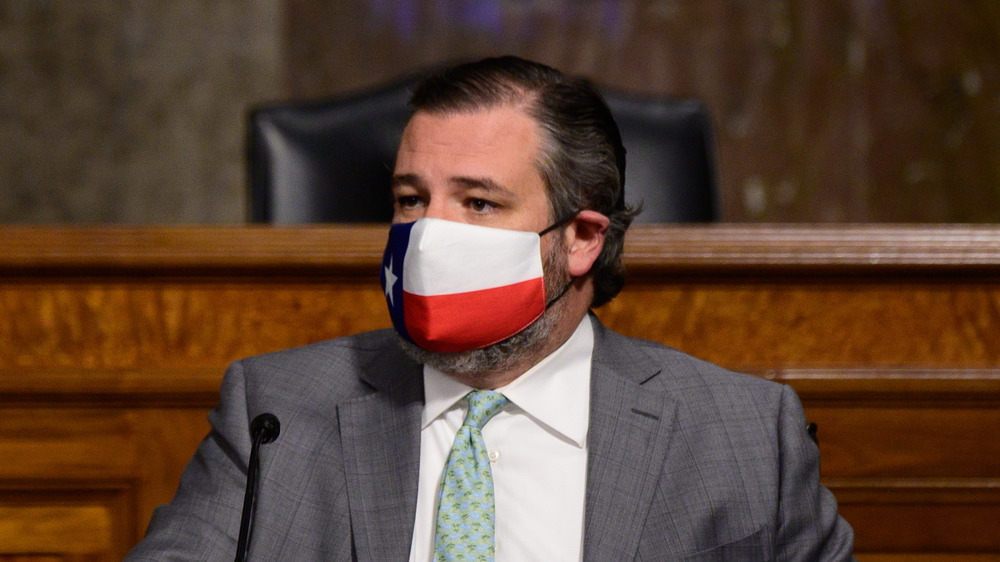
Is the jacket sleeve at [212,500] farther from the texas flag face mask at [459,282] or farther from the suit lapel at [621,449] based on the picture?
the suit lapel at [621,449]

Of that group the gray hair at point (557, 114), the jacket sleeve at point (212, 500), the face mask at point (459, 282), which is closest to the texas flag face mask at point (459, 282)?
the face mask at point (459, 282)

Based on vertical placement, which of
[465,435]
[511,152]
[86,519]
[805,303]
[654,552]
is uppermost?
[511,152]

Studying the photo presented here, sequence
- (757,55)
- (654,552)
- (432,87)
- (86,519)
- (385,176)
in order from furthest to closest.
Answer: (757,55)
(385,176)
(86,519)
(432,87)
(654,552)

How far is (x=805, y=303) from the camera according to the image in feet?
4.90

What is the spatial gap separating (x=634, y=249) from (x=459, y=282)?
406 millimetres

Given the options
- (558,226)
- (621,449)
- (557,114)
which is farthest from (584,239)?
(621,449)

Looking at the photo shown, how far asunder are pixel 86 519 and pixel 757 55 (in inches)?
108

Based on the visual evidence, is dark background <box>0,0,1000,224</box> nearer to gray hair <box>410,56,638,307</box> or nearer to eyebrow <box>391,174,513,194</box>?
gray hair <box>410,56,638,307</box>

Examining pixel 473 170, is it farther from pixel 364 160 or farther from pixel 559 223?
pixel 364 160

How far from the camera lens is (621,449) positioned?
1199mm

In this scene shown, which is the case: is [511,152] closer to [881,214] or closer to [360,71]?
[360,71]

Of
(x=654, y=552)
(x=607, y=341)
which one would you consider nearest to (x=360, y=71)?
(x=607, y=341)

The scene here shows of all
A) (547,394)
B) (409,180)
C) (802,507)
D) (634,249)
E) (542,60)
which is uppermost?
(542,60)

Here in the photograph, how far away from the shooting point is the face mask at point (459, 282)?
3.78 ft
